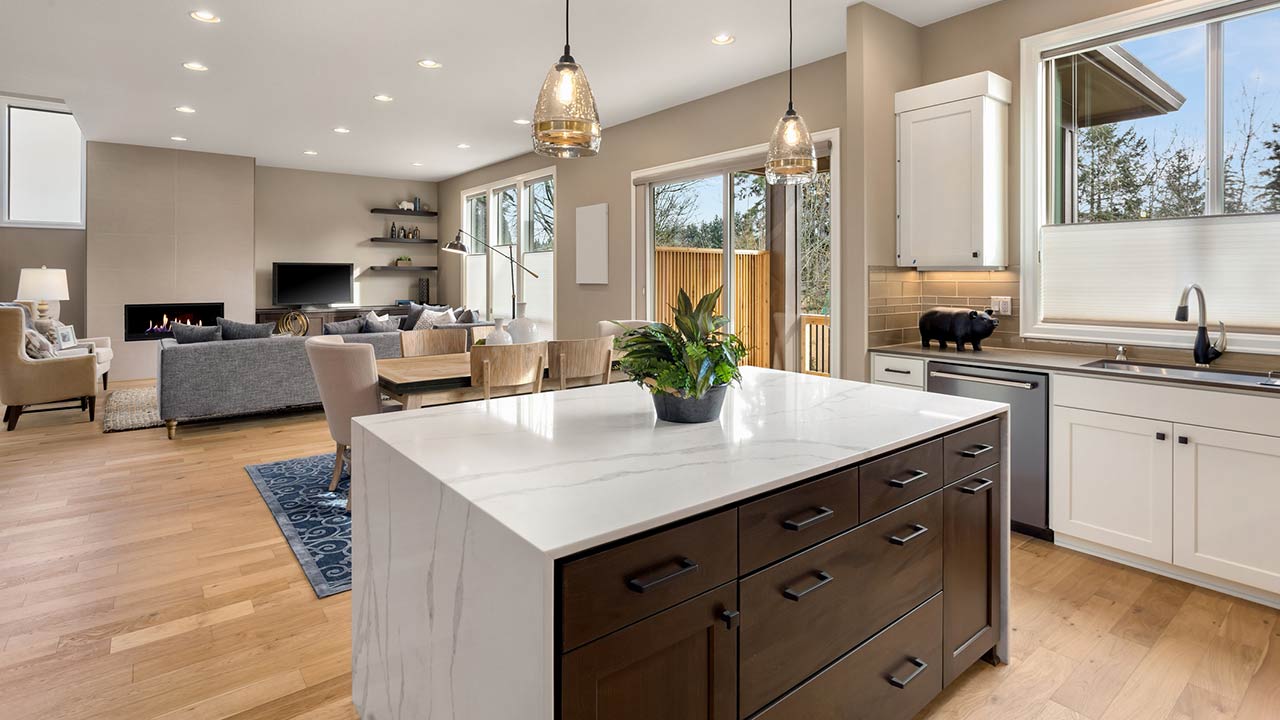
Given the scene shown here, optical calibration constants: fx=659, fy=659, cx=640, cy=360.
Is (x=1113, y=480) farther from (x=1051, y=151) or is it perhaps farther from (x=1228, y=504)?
(x=1051, y=151)

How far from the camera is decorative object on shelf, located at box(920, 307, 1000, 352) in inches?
135

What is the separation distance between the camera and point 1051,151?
344 cm

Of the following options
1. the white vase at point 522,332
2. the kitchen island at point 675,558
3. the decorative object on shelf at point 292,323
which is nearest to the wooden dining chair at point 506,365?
the white vase at point 522,332

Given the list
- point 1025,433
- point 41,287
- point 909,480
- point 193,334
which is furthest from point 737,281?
point 41,287

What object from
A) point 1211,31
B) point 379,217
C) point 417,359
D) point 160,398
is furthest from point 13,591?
point 379,217

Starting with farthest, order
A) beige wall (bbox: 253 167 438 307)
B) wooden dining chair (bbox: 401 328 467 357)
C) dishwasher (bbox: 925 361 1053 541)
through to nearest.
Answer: beige wall (bbox: 253 167 438 307) < wooden dining chair (bbox: 401 328 467 357) < dishwasher (bbox: 925 361 1053 541)

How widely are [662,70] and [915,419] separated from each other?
366cm

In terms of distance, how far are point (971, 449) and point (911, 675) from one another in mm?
631

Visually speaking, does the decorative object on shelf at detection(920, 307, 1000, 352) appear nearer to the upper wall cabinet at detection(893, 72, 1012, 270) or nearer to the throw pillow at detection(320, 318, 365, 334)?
the upper wall cabinet at detection(893, 72, 1012, 270)

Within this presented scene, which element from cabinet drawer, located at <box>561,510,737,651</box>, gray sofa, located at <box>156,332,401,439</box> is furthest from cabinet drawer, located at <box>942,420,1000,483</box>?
gray sofa, located at <box>156,332,401,439</box>

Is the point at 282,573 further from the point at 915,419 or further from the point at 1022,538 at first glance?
the point at 1022,538

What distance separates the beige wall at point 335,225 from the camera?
29.5 feet

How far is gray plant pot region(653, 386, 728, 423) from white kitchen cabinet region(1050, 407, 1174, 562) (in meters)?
2.00

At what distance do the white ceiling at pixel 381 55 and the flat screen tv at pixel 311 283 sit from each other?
2.64 metres
